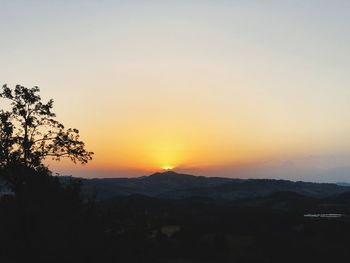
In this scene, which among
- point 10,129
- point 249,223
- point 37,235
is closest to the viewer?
point 37,235

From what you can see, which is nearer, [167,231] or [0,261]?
[0,261]

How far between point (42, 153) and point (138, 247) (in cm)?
1428

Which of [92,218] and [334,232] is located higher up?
[92,218]

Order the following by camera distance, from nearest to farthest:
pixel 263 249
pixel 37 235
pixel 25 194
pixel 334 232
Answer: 1. pixel 37 235
2. pixel 25 194
3. pixel 263 249
4. pixel 334 232

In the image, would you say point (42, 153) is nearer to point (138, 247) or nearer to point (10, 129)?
point (10, 129)

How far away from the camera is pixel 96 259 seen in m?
33.7

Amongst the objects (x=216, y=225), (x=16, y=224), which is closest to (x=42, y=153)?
(x=16, y=224)

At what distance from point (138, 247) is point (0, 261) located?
34.1ft

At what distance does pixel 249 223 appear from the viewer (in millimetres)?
93062

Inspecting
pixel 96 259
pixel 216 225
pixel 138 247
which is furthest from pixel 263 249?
pixel 96 259

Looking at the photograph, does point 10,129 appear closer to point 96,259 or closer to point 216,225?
point 96,259

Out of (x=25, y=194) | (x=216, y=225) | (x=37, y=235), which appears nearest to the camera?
(x=37, y=235)

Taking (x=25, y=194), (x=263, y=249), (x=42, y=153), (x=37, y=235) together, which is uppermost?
(x=42, y=153)

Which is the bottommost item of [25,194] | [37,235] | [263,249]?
[263,249]
